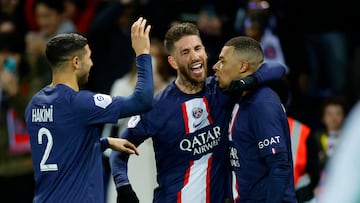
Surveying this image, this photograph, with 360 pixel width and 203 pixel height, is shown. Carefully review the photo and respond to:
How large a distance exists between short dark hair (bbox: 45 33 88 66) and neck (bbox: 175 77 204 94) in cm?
75

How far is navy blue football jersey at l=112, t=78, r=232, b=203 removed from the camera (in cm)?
523

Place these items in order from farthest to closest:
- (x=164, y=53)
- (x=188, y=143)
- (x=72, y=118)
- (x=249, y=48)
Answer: (x=164, y=53)
(x=188, y=143)
(x=249, y=48)
(x=72, y=118)

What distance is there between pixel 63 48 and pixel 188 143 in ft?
3.23

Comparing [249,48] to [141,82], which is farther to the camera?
[249,48]

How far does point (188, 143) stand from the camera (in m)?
5.25

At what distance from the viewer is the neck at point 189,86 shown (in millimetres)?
5346

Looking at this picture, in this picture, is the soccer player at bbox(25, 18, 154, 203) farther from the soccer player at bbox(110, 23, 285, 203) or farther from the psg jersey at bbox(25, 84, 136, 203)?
the soccer player at bbox(110, 23, 285, 203)

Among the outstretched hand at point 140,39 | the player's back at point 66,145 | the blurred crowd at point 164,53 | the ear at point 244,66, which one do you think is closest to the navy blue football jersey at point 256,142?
the ear at point 244,66

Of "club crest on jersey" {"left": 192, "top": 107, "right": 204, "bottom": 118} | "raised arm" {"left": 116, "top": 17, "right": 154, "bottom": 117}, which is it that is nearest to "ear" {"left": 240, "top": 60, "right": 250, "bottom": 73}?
"club crest on jersey" {"left": 192, "top": 107, "right": 204, "bottom": 118}

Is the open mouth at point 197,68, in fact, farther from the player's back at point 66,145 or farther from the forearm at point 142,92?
the player's back at point 66,145

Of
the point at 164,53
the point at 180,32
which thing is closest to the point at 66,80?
the point at 180,32

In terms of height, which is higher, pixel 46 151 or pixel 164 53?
pixel 164 53

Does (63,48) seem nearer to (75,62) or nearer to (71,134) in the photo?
(75,62)

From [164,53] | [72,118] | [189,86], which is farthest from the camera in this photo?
[164,53]
